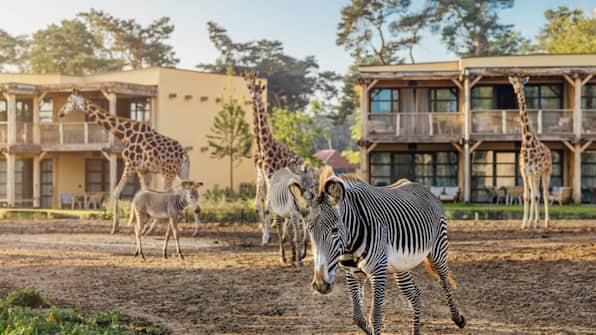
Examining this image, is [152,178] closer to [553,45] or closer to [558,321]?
[558,321]

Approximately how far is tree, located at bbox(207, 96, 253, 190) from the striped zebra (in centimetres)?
2240

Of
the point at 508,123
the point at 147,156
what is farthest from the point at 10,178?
the point at 508,123

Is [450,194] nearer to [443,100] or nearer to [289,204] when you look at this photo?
[443,100]

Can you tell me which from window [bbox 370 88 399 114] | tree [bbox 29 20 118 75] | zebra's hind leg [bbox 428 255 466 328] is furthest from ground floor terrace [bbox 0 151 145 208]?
zebra's hind leg [bbox 428 255 466 328]

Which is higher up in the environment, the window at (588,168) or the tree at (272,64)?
the tree at (272,64)

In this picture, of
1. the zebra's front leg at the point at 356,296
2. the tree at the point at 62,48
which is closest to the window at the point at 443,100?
the zebra's front leg at the point at 356,296

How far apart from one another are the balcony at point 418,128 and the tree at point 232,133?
18.3 ft

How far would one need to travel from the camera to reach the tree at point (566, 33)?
149 feet

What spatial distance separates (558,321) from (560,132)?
803 inches

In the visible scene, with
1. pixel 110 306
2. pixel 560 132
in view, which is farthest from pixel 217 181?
pixel 110 306

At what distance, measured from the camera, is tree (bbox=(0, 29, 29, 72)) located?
57719 mm

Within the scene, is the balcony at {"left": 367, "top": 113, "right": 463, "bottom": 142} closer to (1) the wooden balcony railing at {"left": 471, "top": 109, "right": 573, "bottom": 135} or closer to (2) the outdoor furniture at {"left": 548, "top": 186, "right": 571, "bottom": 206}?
(1) the wooden balcony railing at {"left": 471, "top": 109, "right": 573, "bottom": 135}

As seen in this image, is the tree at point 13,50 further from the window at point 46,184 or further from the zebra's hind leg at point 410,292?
the zebra's hind leg at point 410,292

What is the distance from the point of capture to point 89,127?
29.4 meters
